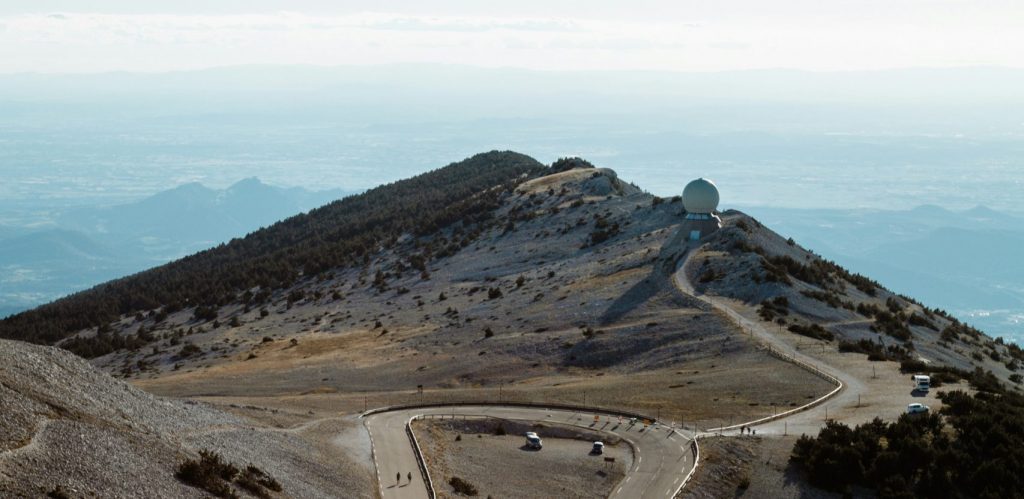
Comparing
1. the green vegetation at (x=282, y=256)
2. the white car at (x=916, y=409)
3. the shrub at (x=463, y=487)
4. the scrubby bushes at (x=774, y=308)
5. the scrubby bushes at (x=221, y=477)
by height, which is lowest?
the shrub at (x=463, y=487)

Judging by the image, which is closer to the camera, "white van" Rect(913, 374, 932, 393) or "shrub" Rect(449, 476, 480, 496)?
"shrub" Rect(449, 476, 480, 496)

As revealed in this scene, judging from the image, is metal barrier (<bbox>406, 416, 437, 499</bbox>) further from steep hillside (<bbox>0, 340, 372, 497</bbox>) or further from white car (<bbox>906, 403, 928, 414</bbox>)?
white car (<bbox>906, 403, 928, 414</bbox>)

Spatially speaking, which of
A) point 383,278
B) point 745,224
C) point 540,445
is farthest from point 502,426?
point 383,278

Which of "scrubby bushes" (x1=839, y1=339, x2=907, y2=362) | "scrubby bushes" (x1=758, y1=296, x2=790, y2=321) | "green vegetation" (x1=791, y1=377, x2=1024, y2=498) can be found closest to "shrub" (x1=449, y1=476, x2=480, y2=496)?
"green vegetation" (x1=791, y1=377, x2=1024, y2=498)

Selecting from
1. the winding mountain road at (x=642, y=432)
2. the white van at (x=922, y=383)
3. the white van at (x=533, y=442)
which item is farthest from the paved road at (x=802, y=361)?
the white van at (x=533, y=442)

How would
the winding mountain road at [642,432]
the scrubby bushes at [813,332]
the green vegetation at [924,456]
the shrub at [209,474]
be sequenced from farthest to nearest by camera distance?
the scrubby bushes at [813,332]
the winding mountain road at [642,432]
the green vegetation at [924,456]
the shrub at [209,474]

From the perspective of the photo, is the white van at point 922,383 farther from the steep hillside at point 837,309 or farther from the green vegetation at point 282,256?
the green vegetation at point 282,256
